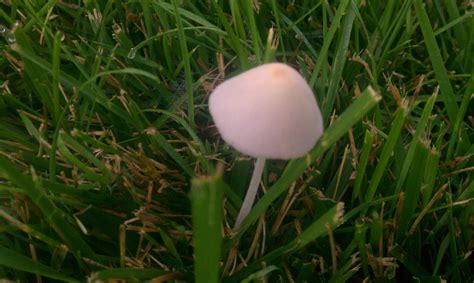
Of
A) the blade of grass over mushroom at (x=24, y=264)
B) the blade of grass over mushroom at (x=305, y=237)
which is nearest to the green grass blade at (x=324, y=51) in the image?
the blade of grass over mushroom at (x=305, y=237)

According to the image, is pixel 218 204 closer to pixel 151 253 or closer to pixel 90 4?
pixel 151 253

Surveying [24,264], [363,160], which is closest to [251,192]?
[363,160]

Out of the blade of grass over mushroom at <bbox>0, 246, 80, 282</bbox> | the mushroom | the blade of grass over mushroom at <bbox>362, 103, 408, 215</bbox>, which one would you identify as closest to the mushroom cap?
the mushroom

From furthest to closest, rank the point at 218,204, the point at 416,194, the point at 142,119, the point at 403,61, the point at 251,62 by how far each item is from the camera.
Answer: the point at 403,61 → the point at 251,62 → the point at 142,119 → the point at 416,194 → the point at 218,204

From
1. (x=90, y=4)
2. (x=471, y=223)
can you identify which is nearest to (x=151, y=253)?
(x=471, y=223)

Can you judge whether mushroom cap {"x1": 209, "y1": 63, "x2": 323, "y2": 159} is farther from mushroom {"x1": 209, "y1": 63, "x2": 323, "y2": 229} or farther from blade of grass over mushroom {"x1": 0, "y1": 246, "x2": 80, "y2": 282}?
blade of grass over mushroom {"x1": 0, "y1": 246, "x2": 80, "y2": 282}
